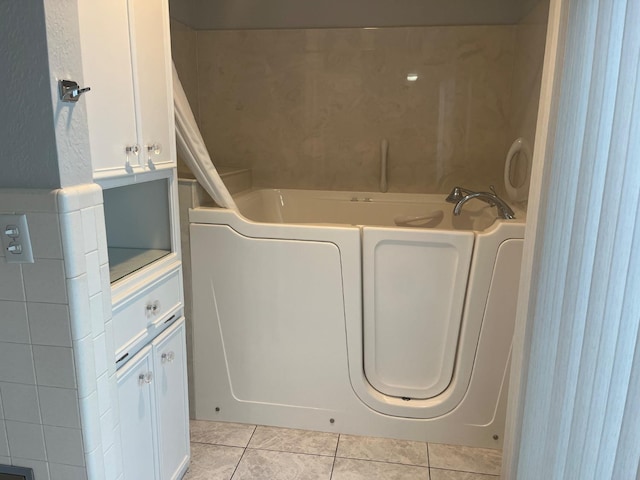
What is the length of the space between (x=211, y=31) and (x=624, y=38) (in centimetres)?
262

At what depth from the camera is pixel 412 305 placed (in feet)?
6.68

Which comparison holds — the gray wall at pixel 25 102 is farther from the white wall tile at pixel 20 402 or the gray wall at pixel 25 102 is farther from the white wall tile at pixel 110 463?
the white wall tile at pixel 110 463

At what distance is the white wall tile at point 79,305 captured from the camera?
105cm

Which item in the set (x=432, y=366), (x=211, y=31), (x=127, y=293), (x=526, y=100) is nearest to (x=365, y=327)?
(x=432, y=366)

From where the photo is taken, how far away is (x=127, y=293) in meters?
1.35

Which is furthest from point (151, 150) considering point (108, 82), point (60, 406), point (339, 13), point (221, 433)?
point (339, 13)

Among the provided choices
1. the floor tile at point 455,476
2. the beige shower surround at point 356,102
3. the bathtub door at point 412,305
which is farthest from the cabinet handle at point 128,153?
the beige shower surround at point 356,102

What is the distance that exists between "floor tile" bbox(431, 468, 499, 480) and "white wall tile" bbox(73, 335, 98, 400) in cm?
135

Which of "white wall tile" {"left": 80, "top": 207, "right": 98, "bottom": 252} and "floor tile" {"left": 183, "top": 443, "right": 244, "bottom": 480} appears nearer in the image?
"white wall tile" {"left": 80, "top": 207, "right": 98, "bottom": 252}

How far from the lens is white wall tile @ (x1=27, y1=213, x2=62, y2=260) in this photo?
1.01 metres

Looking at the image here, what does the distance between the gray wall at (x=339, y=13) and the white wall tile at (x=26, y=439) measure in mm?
2296

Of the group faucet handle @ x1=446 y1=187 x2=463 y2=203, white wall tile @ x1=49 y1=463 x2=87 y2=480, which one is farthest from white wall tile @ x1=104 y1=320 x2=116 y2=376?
faucet handle @ x1=446 y1=187 x2=463 y2=203

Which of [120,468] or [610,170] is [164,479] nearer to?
[120,468]

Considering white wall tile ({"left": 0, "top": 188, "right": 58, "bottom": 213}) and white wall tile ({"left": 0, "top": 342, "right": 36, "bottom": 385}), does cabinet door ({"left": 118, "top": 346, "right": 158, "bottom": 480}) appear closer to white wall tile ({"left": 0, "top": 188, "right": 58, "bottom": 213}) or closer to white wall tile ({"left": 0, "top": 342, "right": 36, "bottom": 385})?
white wall tile ({"left": 0, "top": 342, "right": 36, "bottom": 385})
